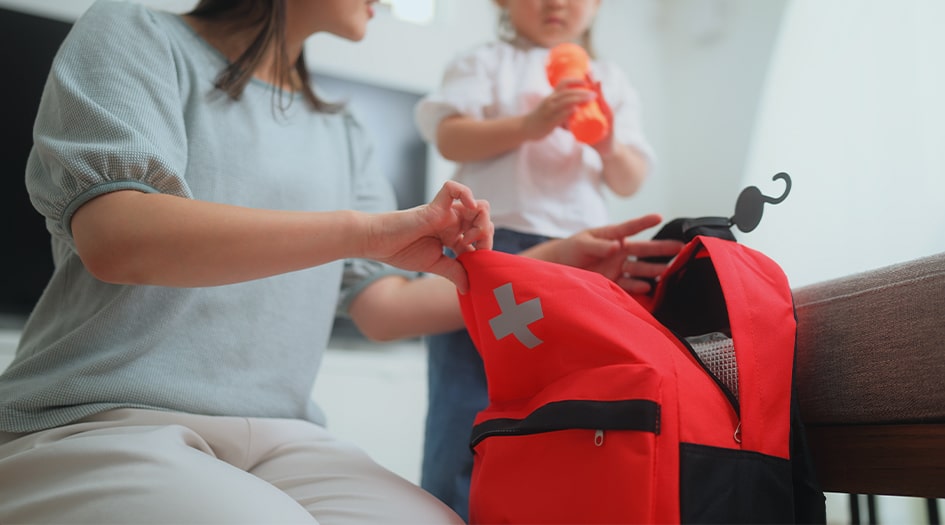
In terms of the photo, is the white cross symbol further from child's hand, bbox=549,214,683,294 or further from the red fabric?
child's hand, bbox=549,214,683,294

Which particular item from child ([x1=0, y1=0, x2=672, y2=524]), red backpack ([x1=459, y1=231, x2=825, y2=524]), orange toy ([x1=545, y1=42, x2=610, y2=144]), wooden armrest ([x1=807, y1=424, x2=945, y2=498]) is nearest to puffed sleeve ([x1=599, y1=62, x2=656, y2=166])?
orange toy ([x1=545, y1=42, x2=610, y2=144])

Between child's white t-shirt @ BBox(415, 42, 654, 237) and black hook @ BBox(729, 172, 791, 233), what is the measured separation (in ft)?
1.09

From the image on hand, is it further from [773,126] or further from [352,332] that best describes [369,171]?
[352,332]

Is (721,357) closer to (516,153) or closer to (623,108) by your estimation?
(516,153)

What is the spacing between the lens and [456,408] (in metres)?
1.01

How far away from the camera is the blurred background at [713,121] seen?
2.40ft

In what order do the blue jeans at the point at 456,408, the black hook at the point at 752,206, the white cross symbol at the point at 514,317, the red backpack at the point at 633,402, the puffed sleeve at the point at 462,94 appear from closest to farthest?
the red backpack at the point at 633,402
the white cross symbol at the point at 514,317
the black hook at the point at 752,206
the blue jeans at the point at 456,408
the puffed sleeve at the point at 462,94

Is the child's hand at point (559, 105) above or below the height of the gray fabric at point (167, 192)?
above

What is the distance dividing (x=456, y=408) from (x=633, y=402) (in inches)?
19.3

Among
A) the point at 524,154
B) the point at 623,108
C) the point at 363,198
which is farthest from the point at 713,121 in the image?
the point at 363,198

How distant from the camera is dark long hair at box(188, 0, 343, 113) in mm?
873

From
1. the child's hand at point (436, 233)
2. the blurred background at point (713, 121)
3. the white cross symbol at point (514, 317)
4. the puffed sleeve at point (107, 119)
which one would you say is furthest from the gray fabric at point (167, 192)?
the blurred background at point (713, 121)

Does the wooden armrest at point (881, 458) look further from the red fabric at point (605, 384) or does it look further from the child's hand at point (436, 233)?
the child's hand at point (436, 233)

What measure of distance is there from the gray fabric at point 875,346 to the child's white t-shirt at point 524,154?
45 centimetres
